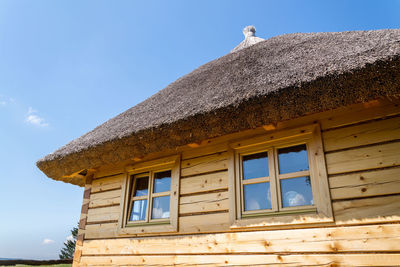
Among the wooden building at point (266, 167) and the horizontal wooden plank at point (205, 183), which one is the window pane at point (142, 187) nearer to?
the wooden building at point (266, 167)

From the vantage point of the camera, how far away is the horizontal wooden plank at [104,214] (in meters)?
4.48

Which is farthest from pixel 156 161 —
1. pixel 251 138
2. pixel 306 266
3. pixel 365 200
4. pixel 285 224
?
pixel 365 200

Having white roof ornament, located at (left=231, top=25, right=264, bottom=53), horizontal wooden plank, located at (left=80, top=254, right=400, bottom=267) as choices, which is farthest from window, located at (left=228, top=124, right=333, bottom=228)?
white roof ornament, located at (left=231, top=25, right=264, bottom=53)

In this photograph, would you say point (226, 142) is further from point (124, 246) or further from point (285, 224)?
point (124, 246)

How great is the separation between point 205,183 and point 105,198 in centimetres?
198

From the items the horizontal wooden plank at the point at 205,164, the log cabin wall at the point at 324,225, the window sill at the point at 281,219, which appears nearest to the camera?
the log cabin wall at the point at 324,225

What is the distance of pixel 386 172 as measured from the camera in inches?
107

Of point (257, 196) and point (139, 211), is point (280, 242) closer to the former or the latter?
point (257, 196)

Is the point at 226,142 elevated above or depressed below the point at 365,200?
above

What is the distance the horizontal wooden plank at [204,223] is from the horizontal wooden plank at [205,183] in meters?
0.34

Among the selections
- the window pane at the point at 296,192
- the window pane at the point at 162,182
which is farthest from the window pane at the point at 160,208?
the window pane at the point at 296,192

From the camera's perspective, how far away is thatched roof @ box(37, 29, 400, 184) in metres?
2.66

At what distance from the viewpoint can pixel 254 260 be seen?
10.0ft

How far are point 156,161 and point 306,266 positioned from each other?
2512mm
